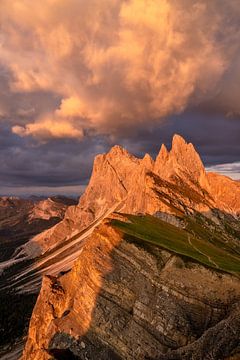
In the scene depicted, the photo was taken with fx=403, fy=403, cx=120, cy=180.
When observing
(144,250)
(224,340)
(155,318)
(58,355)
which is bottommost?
(58,355)

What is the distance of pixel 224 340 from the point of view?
1848 inches

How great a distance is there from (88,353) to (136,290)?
546 inches

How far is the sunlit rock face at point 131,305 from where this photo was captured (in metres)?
69.1

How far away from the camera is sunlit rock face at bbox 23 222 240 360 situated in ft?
227

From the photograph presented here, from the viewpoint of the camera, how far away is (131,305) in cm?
7462

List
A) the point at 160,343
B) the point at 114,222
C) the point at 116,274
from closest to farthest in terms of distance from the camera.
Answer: the point at 160,343, the point at 116,274, the point at 114,222

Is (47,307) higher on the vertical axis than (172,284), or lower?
lower

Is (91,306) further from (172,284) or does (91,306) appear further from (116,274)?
(172,284)

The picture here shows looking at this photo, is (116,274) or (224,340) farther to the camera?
(116,274)

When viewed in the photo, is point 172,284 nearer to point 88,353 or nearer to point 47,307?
point 88,353

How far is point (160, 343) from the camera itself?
6775cm

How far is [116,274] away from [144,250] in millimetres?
7503

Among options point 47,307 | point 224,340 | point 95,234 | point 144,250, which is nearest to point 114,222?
point 95,234

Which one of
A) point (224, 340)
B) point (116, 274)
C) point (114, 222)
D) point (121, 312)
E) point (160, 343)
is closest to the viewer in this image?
point (224, 340)
